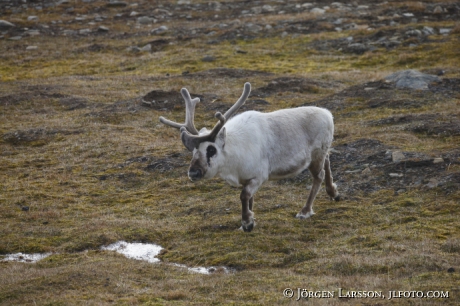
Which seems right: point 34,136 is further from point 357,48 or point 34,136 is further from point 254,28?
point 254,28

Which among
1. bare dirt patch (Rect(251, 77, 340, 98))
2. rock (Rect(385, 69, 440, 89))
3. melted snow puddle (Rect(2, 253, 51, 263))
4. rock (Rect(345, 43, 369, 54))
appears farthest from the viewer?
rock (Rect(345, 43, 369, 54))

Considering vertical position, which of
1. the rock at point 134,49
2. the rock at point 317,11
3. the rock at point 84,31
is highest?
the rock at point 317,11

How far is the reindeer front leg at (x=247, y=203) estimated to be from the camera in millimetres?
10930

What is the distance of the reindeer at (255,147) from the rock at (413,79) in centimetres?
1006

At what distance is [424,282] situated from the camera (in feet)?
27.7

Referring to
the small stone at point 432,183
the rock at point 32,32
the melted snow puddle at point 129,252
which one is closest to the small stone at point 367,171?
the small stone at point 432,183

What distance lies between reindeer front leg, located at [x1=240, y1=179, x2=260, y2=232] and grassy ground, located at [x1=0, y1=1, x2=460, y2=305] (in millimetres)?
250

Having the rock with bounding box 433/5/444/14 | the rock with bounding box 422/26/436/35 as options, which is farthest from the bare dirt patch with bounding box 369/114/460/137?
the rock with bounding box 433/5/444/14

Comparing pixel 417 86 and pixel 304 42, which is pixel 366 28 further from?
pixel 417 86

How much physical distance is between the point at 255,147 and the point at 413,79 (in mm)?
12323

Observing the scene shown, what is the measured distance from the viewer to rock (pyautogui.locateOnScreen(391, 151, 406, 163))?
46.3 ft

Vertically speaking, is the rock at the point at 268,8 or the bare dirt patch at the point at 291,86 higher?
the bare dirt patch at the point at 291,86

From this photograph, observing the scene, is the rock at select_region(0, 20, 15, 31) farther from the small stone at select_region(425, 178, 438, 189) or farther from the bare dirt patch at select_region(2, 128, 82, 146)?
the small stone at select_region(425, 178, 438, 189)

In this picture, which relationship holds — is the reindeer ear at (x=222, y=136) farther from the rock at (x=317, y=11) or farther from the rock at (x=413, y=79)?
the rock at (x=317, y=11)
